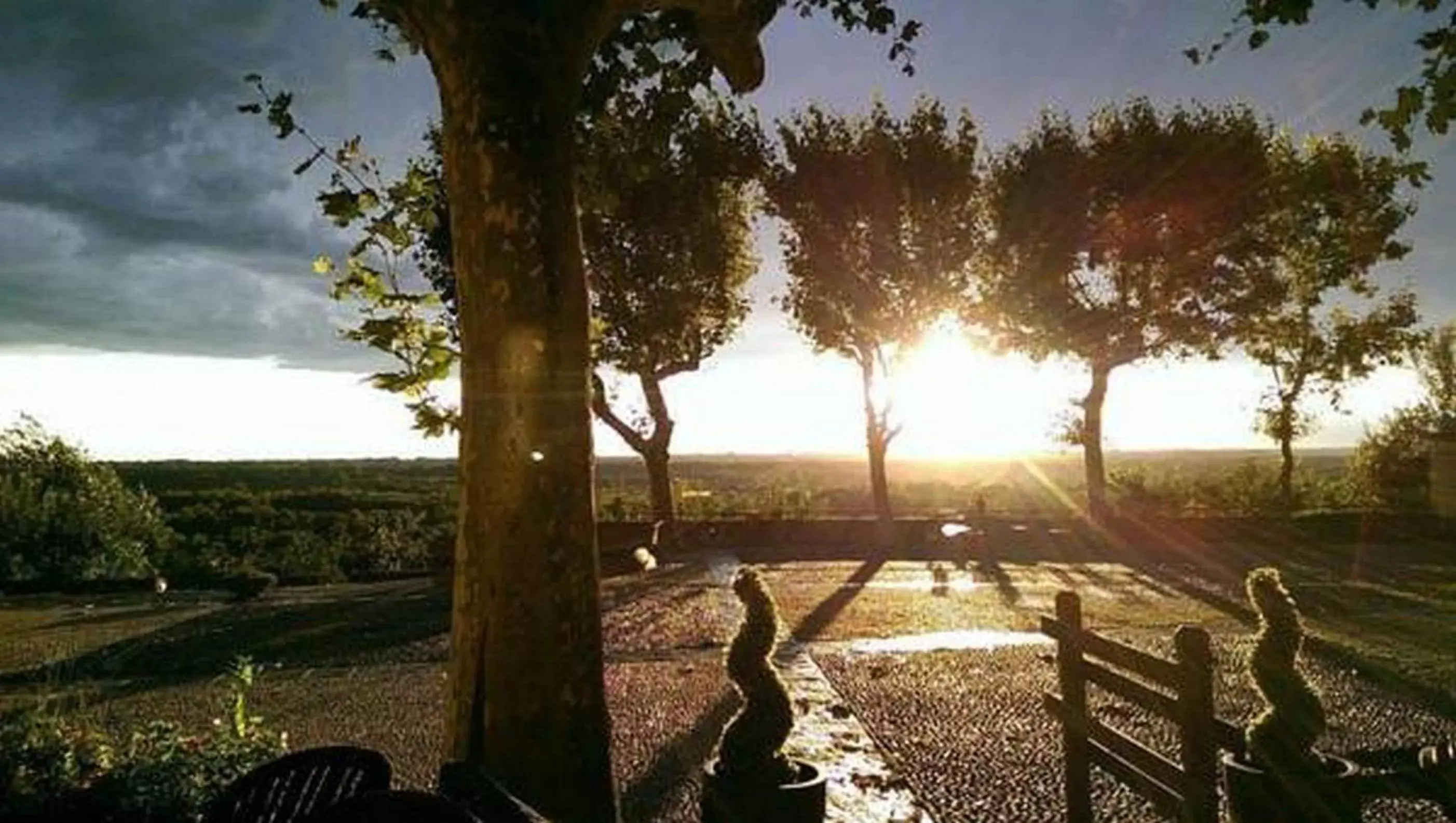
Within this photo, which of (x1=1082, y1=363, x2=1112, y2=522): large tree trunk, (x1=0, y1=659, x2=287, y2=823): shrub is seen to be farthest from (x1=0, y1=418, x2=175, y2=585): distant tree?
(x1=1082, y1=363, x2=1112, y2=522): large tree trunk

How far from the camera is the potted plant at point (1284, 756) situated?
4352 millimetres

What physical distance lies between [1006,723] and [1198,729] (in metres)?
4.46

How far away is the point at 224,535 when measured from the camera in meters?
44.3

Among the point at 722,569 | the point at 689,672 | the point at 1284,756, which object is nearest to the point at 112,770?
the point at 1284,756

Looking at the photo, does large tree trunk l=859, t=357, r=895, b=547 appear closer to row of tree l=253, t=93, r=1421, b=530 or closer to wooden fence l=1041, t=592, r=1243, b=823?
row of tree l=253, t=93, r=1421, b=530

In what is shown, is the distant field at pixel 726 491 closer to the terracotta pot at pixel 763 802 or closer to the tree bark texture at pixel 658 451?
the tree bark texture at pixel 658 451

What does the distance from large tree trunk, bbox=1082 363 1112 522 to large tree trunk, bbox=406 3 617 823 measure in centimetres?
3071

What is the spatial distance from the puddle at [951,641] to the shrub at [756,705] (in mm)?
7952

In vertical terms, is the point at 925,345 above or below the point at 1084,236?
below

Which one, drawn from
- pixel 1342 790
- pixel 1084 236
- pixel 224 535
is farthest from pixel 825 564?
pixel 224 535

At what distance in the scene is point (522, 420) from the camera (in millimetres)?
4586

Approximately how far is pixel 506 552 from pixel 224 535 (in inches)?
1769

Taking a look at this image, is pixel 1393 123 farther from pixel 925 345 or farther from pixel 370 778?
pixel 925 345

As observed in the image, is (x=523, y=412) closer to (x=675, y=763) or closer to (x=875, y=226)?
(x=675, y=763)
